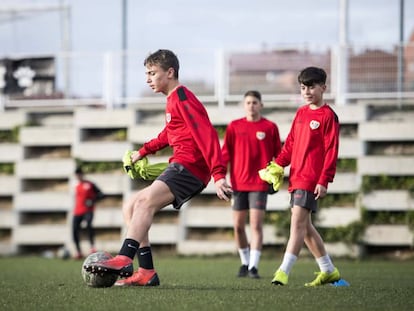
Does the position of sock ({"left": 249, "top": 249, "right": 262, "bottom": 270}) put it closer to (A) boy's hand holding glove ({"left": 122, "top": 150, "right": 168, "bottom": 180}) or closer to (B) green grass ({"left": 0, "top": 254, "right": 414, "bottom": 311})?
A: (B) green grass ({"left": 0, "top": 254, "right": 414, "bottom": 311})

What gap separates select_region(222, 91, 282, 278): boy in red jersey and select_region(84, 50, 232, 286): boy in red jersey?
3321 millimetres

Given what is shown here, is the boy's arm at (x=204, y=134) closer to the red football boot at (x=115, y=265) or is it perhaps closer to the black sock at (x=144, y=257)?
the red football boot at (x=115, y=265)

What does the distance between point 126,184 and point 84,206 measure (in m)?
1.21

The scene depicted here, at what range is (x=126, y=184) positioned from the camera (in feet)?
62.1

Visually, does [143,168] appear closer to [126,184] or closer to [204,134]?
[204,134]

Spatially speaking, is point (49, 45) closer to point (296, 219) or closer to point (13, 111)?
point (13, 111)

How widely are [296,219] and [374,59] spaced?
9.47 metres

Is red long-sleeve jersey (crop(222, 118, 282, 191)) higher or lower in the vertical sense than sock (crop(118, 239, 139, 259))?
higher

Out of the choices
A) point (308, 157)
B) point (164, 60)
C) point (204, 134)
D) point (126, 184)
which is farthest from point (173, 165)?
point (126, 184)

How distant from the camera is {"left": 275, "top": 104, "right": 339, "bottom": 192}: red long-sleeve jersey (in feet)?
28.9

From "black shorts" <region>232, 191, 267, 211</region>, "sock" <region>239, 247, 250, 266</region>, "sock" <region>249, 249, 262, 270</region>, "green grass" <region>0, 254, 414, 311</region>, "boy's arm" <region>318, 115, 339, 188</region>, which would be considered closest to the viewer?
"green grass" <region>0, 254, 414, 311</region>

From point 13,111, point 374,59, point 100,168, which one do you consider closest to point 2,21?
point 13,111

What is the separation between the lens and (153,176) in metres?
8.83

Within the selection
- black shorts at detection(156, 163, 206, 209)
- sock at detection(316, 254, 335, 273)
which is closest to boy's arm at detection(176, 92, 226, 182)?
black shorts at detection(156, 163, 206, 209)
